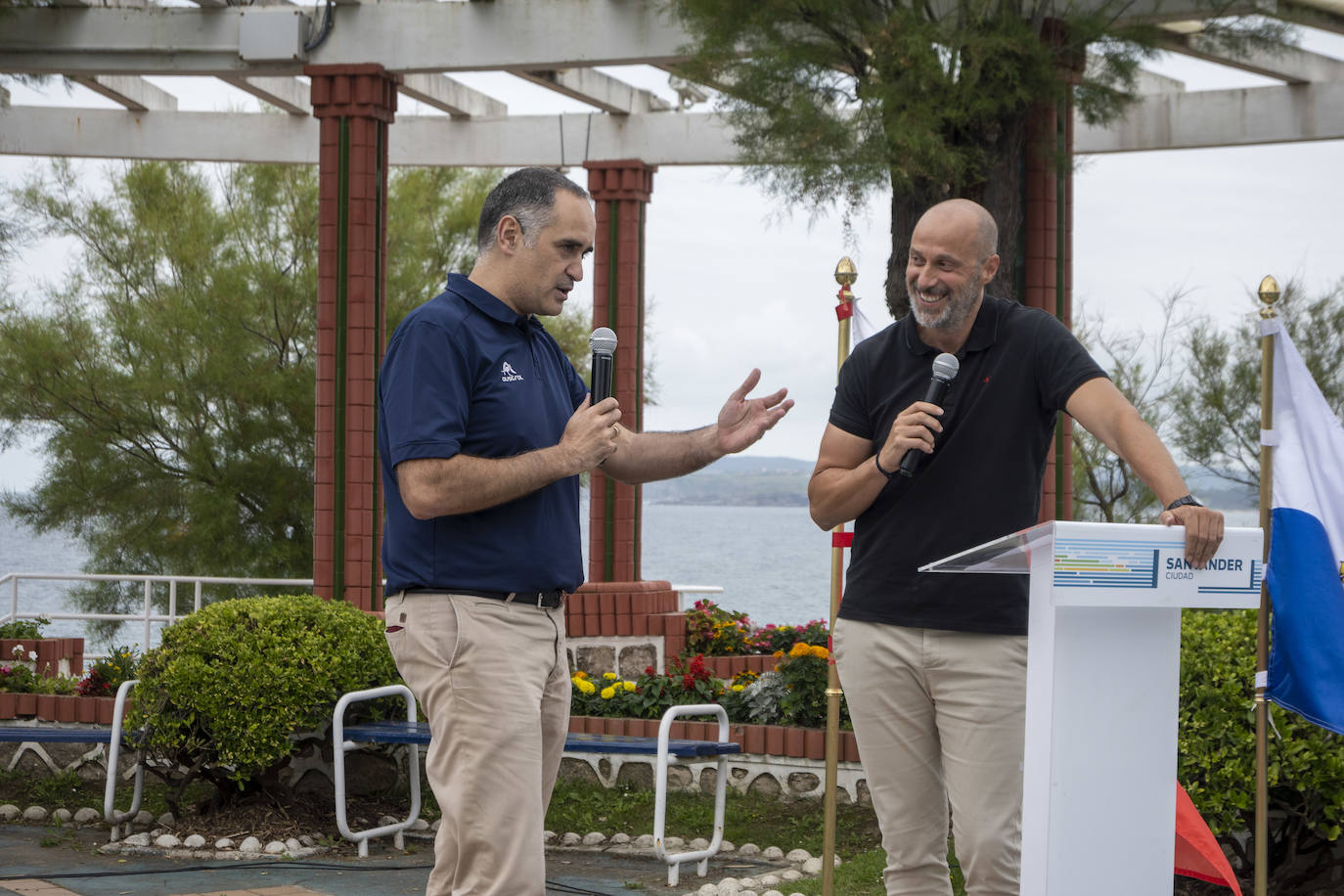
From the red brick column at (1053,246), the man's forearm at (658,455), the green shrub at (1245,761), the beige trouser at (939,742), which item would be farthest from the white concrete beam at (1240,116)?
the beige trouser at (939,742)

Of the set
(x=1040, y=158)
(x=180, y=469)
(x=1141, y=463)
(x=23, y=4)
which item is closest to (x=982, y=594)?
(x=1141, y=463)

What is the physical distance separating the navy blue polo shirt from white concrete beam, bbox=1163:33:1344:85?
6.60 metres

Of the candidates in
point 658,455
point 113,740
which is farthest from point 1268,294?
point 113,740

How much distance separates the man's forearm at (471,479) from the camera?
2.84 meters

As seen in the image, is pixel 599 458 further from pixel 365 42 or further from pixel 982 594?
pixel 365 42

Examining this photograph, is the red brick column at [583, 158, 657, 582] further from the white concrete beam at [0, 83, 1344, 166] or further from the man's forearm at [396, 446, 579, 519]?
the man's forearm at [396, 446, 579, 519]

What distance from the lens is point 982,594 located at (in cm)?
318

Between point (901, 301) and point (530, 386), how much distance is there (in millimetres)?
4529

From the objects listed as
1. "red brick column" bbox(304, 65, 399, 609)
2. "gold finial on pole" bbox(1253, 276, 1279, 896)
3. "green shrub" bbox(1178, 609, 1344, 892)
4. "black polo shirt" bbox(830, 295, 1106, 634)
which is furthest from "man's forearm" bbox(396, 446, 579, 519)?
"red brick column" bbox(304, 65, 399, 609)

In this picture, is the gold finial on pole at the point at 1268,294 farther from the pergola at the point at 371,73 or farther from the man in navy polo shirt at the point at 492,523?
the pergola at the point at 371,73

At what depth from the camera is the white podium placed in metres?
2.65

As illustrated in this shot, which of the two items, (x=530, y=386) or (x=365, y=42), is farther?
(x=365, y=42)

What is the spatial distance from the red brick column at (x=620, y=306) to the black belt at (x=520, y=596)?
8645mm

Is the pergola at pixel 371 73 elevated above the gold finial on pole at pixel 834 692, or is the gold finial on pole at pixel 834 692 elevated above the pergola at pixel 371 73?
the pergola at pixel 371 73
